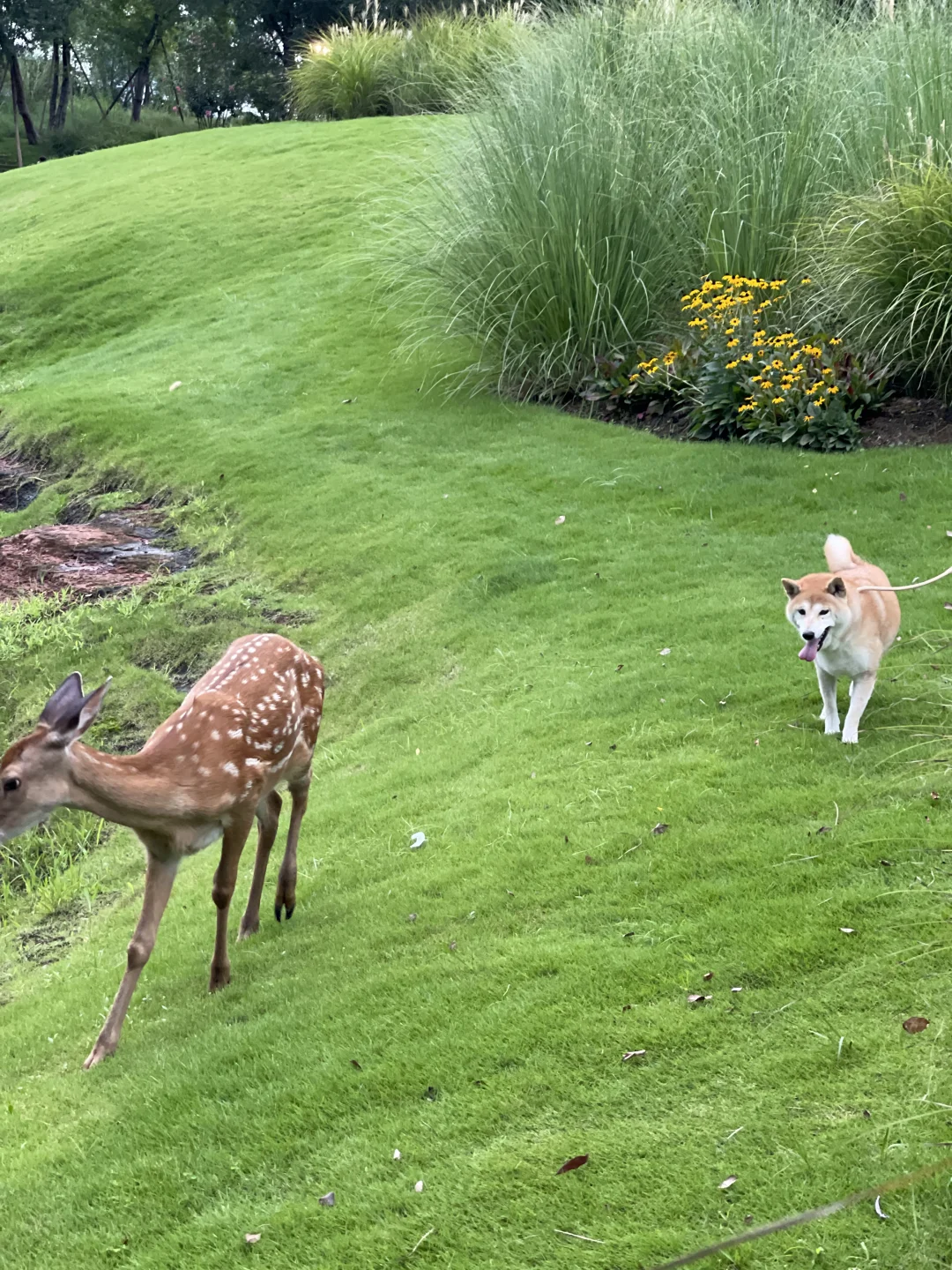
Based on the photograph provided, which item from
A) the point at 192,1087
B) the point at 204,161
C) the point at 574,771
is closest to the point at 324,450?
the point at 574,771

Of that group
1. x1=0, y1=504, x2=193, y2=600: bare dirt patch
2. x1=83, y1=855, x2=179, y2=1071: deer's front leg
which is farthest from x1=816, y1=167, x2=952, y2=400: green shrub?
x1=83, y1=855, x2=179, y2=1071: deer's front leg

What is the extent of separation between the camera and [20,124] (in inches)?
1975

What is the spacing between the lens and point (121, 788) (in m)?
4.48

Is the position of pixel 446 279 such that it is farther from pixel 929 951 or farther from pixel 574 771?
pixel 929 951

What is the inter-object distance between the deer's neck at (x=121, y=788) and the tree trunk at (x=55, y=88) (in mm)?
46744

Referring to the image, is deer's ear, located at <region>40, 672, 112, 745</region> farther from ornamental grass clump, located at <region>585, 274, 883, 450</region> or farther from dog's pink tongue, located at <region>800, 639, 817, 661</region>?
ornamental grass clump, located at <region>585, 274, 883, 450</region>

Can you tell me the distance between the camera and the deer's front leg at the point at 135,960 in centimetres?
461

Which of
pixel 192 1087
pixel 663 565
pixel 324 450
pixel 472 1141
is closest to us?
pixel 472 1141

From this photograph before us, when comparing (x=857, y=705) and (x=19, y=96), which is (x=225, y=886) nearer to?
(x=857, y=705)

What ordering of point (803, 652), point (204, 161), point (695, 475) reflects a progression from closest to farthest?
point (803, 652) < point (695, 475) < point (204, 161)

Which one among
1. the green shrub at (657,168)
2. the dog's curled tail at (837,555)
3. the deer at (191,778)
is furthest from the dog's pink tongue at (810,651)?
the green shrub at (657,168)

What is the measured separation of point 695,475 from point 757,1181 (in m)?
6.91

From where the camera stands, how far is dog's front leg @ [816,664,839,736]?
18.1ft

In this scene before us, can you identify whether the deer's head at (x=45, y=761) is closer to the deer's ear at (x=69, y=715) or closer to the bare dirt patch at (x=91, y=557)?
the deer's ear at (x=69, y=715)
